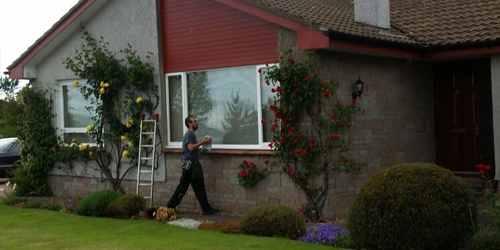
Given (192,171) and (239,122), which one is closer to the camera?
(192,171)

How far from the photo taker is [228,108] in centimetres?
1316

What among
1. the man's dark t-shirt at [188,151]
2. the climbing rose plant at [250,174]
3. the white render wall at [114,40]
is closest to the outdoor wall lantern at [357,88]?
the climbing rose plant at [250,174]

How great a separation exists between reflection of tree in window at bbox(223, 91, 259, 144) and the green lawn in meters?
2.30

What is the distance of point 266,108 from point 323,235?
3487 mm

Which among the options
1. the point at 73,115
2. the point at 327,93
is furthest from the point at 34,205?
the point at 327,93

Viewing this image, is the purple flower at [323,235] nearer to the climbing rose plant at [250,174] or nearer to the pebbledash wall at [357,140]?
the pebbledash wall at [357,140]

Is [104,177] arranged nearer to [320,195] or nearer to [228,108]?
[228,108]

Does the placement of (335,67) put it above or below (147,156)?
above

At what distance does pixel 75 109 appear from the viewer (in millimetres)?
16406

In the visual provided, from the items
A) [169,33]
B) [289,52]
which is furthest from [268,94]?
[169,33]

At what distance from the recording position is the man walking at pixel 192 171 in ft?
41.6

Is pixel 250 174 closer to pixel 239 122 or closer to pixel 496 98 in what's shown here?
pixel 239 122

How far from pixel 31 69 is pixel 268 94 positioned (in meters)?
7.39

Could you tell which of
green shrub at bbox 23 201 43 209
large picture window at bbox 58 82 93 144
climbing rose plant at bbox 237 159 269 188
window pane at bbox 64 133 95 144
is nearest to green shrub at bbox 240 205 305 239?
climbing rose plant at bbox 237 159 269 188
